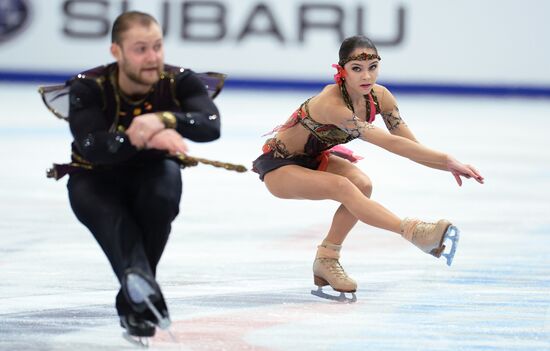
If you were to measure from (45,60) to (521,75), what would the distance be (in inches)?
244

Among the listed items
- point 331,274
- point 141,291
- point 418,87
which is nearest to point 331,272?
point 331,274

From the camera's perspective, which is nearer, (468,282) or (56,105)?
(56,105)

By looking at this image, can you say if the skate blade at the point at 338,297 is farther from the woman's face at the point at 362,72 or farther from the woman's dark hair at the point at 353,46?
the woman's dark hair at the point at 353,46

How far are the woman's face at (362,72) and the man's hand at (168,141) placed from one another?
3.90 ft

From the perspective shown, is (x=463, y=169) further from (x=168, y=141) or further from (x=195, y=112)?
(x=168, y=141)

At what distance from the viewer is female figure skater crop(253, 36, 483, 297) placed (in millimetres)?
4102

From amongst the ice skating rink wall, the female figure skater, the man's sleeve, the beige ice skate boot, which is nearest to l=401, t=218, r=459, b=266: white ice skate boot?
the female figure skater

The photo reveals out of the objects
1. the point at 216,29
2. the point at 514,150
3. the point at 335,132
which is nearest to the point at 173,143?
the point at 335,132

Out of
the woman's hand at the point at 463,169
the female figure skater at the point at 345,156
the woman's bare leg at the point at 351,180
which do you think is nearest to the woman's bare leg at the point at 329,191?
the female figure skater at the point at 345,156

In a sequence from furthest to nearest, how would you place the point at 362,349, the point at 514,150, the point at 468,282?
the point at 514,150
the point at 468,282
the point at 362,349

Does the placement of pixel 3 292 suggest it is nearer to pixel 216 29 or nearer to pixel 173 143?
pixel 173 143

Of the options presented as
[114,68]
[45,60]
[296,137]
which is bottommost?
[45,60]

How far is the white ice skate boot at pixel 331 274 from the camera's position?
437 cm

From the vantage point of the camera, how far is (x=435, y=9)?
14586mm
